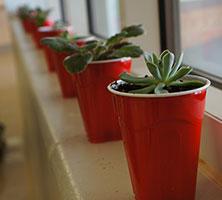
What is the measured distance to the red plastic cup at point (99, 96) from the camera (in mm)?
800

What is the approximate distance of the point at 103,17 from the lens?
1991 millimetres

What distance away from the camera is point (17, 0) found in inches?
153

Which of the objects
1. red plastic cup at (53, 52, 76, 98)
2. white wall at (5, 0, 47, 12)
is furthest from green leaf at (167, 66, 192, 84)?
white wall at (5, 0, 47, 12)

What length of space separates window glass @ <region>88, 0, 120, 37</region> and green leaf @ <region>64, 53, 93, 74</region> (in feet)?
Answer: 3.10

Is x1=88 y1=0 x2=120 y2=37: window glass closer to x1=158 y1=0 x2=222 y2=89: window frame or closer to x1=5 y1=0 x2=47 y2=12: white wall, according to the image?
x1=158 y1=0 x2=222 y2=89: window frame

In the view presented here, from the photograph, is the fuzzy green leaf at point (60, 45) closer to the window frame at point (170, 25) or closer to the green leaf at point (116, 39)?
the green leaf at point (116, 39)

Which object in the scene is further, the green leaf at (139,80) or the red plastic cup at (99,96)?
the red plastic cup at (99,96)

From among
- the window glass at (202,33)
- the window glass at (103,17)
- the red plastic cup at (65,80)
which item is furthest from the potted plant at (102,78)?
the window glass at (103,17)

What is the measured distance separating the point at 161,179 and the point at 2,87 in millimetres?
4533

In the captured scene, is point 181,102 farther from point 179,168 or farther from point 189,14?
point 189,14

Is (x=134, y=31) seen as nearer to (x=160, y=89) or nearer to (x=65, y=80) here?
(x=160, y=89)

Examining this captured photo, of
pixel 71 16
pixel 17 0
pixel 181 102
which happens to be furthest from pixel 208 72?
pixel 17 0

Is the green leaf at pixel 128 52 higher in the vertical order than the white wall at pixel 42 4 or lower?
higher

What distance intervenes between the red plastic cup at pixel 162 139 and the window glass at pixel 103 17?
3.75 ft
